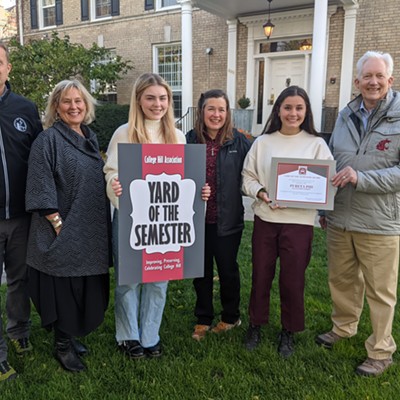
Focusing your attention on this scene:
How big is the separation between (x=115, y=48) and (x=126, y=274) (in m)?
13.3

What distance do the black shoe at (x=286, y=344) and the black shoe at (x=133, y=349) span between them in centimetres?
102

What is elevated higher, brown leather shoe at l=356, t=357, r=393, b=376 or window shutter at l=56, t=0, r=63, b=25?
window shutter at l=56, t=0, r=63, b=25

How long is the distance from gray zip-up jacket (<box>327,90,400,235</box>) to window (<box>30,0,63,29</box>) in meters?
16.1

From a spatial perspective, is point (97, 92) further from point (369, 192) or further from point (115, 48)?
point (369, 192)

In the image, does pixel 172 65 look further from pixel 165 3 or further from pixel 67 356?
pixel 67 356

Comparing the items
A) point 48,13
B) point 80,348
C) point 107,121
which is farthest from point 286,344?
point 48,13

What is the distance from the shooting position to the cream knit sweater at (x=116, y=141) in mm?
2656

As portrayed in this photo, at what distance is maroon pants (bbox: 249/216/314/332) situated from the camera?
2.88m

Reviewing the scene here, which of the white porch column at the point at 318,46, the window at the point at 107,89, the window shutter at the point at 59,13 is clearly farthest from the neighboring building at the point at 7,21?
the white porch column at the point at 318,46

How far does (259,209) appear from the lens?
297 cm

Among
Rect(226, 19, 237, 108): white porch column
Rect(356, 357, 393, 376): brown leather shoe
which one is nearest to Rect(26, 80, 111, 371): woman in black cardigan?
Rect(356, 357, 393, 376): brown leather shoe

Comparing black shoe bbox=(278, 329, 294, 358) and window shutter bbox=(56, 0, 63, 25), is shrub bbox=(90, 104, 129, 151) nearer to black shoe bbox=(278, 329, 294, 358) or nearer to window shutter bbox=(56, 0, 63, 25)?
window shutter bbox=(56, 0, 63, 25)

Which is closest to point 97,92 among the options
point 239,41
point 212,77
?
point 212,77

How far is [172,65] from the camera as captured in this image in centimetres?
1366
